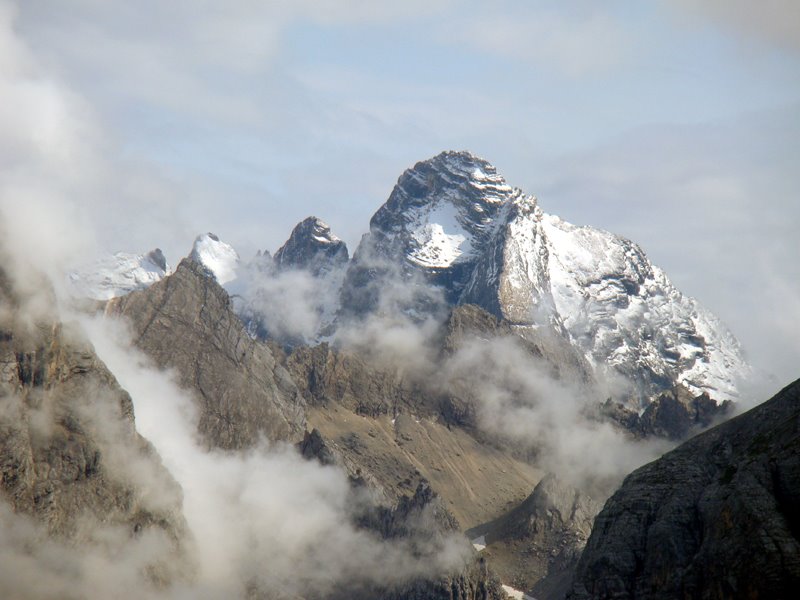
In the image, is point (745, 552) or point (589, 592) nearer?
point (745, 552)

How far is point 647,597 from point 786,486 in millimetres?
15599

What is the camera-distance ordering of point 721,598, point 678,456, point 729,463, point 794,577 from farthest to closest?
point 678,456 → point 729,463 → point 721,598 → point 794,577

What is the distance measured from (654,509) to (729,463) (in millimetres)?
7582

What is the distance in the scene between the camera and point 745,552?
8862 cm

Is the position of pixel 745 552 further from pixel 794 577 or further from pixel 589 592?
pixel 589 592

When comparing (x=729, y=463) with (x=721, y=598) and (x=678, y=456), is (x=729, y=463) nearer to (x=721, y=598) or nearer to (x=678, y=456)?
(x=678, y=456)

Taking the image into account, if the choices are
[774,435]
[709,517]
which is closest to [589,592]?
[709,517]

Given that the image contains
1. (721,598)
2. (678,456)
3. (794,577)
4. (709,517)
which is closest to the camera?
(794,577)

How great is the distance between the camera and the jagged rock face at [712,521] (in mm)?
87750

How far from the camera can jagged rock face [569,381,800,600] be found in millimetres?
87750

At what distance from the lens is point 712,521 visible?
9594 cm

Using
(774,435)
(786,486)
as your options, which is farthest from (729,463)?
(786,486)

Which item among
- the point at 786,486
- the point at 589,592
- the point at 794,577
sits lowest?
the point at 589,592

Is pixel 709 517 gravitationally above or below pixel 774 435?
below
